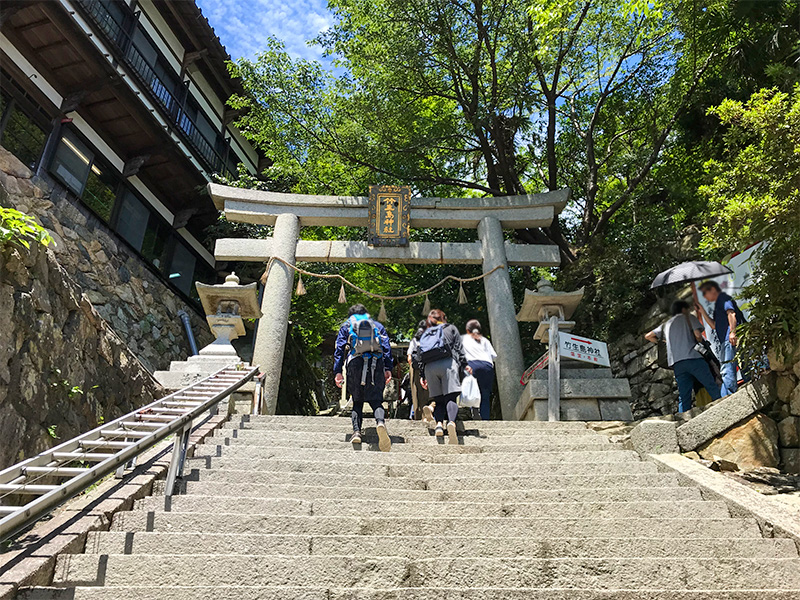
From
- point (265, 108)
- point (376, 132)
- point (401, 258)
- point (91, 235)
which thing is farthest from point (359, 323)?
point (265, 108)

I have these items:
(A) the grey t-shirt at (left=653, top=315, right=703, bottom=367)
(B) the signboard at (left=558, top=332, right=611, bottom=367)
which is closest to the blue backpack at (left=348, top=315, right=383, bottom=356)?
(B) the signboard at (left=558, top=332, right=611, bottom=367)

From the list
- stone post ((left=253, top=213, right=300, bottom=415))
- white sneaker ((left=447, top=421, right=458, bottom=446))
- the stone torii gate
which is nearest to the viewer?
white sneaker ((left=447, top=421, right=458, bottom=446))

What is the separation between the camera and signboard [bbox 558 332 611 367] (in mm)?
8305

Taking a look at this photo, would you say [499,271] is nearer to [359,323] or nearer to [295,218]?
[295,218]

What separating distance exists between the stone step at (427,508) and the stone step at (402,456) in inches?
42.5

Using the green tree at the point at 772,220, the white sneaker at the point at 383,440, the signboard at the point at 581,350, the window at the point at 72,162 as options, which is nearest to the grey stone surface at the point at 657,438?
the green tree at the point at 772,220

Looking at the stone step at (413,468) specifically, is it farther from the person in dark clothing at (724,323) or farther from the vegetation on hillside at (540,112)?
the vegetation on hillside at (540,112)

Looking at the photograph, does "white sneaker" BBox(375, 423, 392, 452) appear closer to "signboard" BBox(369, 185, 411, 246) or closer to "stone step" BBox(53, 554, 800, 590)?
"stone step" BBox(53, 554, 800, 590)

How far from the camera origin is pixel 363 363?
6199 mm

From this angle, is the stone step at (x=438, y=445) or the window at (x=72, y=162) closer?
the stone step at (x=438, y=445)

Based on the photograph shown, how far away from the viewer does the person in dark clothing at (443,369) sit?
6.32 meters

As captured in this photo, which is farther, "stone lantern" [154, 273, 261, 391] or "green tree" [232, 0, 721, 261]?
"green tree" [232, 0, 721, 261]

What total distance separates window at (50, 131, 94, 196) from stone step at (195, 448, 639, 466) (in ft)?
31.5

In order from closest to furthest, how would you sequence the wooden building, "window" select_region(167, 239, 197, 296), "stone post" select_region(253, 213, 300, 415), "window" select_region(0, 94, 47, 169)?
1. "stone post" select_region(253, 213, 300, 415)
2. "window" select_region(0, 94, 47, 169)
3. the wooden building
4. "window" select_region(167, 239, 197, 296)
